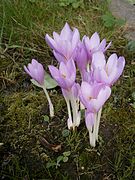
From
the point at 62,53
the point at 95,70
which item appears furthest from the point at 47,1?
the point at 95,70

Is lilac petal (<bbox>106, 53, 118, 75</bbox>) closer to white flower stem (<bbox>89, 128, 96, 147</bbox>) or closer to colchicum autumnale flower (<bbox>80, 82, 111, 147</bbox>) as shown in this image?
colchicum autumnale flower (<bbox>80, 82, 111, 147</bbox>)

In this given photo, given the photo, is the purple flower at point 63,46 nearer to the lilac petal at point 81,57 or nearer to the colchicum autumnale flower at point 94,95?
the lilac petal at point 81,57

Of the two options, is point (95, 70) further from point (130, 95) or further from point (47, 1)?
point (47, 1)

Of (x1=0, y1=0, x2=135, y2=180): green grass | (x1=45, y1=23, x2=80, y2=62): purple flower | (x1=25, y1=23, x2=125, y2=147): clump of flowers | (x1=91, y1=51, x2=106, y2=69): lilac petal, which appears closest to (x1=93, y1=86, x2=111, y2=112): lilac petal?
(x1=25, y1=23, x2=125, y2=147): clump of flowers

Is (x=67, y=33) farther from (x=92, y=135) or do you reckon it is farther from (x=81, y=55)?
(x=92, y=135)

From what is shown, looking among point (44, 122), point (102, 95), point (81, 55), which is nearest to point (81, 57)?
point (81, 55)

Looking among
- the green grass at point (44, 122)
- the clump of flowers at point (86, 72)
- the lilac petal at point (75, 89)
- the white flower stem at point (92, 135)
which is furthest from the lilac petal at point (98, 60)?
the green grass at point (44, 122)
